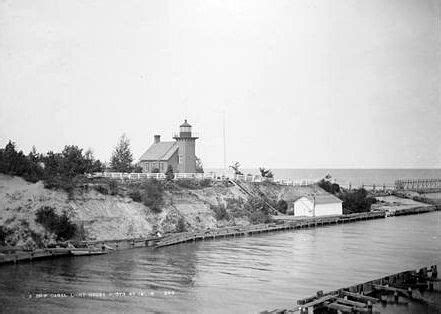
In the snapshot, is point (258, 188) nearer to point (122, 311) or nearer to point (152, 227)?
point (152, 227)

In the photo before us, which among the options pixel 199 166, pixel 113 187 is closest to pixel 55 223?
pixel 113 187

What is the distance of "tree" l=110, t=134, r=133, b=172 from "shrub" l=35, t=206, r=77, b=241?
23.4 m

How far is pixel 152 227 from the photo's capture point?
183ft

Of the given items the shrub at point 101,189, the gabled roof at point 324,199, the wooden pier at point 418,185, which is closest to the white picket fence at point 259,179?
the gabled roof at point 324,199

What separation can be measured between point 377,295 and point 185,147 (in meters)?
43.8

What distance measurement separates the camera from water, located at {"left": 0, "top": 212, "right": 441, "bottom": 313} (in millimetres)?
30250

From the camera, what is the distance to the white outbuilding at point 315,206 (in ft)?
235

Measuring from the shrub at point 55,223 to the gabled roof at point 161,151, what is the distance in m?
25.8

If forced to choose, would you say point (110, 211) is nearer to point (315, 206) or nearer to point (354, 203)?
point (315, 206)

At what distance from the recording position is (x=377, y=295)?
3184 cm

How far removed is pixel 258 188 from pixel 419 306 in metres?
45.3

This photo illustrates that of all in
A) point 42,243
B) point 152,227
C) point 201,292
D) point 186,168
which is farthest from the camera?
point 186,168

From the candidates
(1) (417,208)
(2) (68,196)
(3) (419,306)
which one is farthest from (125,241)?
(1) (417,208)

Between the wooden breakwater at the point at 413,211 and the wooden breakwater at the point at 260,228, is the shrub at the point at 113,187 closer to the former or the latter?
the wooden breakwater at the point at 260,228
